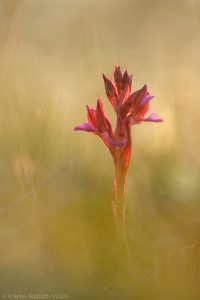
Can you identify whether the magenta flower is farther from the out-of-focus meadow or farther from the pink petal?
the out-of-focus meadow

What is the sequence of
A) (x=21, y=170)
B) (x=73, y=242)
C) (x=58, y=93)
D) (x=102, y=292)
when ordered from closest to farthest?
1. (x=102, y=292)
2. (x=73, y=242)
3. (x=21, y=170)
4. (x=58, y=93)

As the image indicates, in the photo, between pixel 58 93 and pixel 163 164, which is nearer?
pixel 163 164

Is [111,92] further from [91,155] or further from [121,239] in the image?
[91,155]

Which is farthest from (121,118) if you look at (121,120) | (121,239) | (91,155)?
(91,155)

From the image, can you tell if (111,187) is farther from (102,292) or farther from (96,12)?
(96,12)

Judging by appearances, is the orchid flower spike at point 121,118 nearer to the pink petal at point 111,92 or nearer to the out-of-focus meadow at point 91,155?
the pink petal at point 111,92

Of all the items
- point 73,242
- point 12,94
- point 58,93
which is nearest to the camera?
point 73,242

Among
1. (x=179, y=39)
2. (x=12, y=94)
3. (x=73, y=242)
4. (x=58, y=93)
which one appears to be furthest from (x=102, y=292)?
(x=179, y=39)
